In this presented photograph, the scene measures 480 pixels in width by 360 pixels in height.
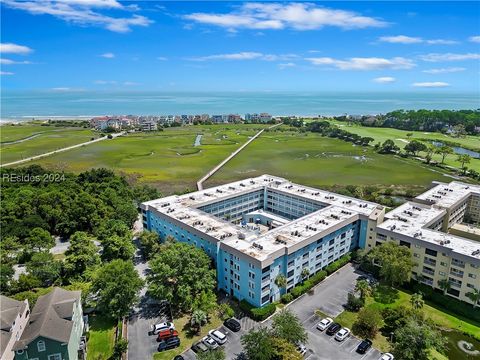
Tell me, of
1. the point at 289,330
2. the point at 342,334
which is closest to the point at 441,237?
the point at 342,334

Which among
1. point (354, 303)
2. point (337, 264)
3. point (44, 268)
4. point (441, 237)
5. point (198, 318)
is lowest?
point (354, 303)

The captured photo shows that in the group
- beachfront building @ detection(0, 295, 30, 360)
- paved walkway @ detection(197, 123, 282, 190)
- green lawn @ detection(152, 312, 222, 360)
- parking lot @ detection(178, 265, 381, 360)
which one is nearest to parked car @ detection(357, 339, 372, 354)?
parking lot @ detection(178, 265, 381, 360)

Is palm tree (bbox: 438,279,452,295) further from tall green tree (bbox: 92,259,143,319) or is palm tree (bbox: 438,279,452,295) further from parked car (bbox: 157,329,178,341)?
tall green tree (bbox: 92,259,143,319)

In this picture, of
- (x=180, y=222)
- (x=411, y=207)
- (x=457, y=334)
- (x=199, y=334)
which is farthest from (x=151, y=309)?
(x=411, y=207)

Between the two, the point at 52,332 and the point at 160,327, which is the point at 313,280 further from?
the point at 52,332

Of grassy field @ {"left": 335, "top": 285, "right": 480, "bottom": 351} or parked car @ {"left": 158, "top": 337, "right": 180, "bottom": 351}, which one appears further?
grassy field @ {"left": 335, "top": 285, "right": 480, "bottom": 351}

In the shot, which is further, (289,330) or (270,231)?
(270,231)

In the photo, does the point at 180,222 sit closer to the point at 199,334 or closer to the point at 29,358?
the point at 199,334
